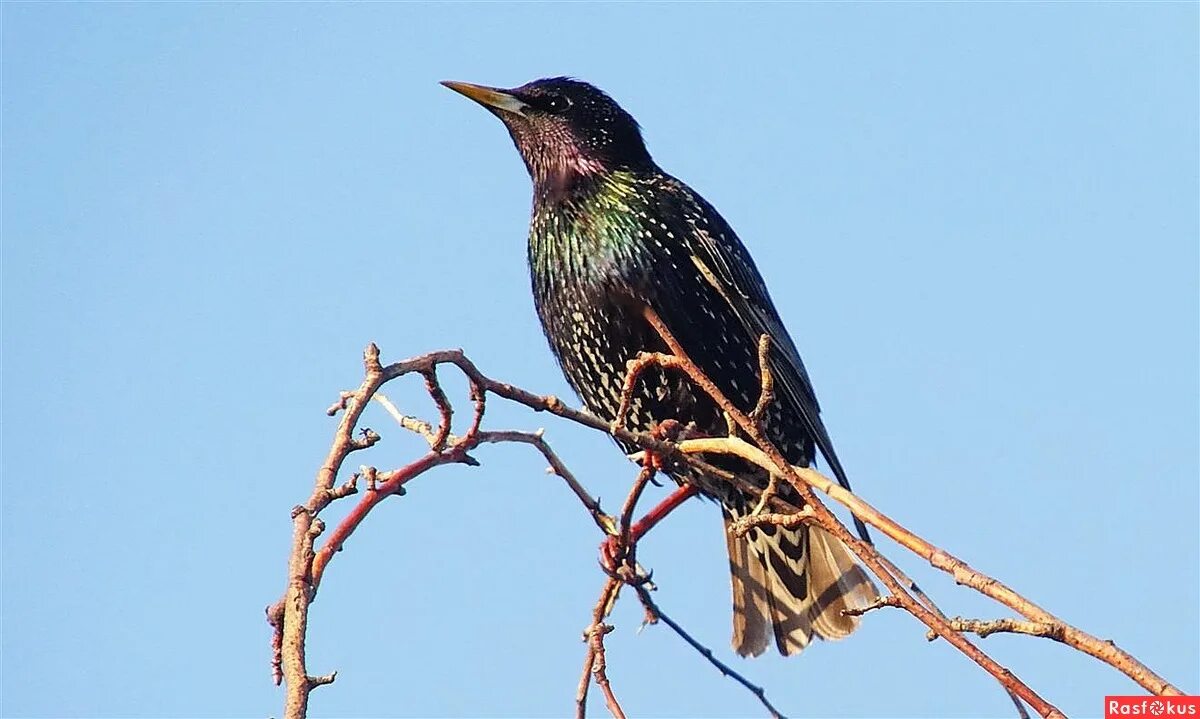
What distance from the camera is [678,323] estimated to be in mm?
4918

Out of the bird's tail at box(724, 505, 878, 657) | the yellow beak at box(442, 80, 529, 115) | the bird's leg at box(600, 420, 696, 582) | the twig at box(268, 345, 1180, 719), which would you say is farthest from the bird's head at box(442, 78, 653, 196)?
the twig at box(268, 345, 1180, 719)

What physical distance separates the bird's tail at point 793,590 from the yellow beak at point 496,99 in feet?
5.12

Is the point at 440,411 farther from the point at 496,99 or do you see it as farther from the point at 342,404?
the point at 496,99

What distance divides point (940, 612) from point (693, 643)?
Result: 46.7 inches

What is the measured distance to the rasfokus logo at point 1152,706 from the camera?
1.79 m

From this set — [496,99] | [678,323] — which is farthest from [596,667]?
[496,99]

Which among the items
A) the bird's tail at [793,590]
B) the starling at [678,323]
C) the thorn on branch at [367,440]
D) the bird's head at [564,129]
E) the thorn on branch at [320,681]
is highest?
the bird's head at [564,129]

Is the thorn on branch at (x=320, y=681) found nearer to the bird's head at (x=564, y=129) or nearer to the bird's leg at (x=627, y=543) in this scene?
the bird's leg at (x=627, y=543)

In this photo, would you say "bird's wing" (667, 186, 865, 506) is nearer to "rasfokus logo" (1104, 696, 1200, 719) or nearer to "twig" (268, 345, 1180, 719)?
"twig" (268, 345, 1180, 719)

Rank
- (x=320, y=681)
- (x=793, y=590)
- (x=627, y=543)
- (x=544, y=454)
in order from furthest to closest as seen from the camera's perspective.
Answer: (x=793, y=590), (x=627, y=543), (x=544, y=454), (x=320, y=681)

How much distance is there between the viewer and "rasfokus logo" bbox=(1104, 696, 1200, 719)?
5.87ft

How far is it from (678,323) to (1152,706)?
2.98 metres

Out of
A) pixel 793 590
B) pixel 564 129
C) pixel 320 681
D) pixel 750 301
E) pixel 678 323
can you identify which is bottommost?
pixel 320 681

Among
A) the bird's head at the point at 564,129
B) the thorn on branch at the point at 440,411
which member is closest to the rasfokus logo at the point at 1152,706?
the thorn on branch at the point at 440,411
